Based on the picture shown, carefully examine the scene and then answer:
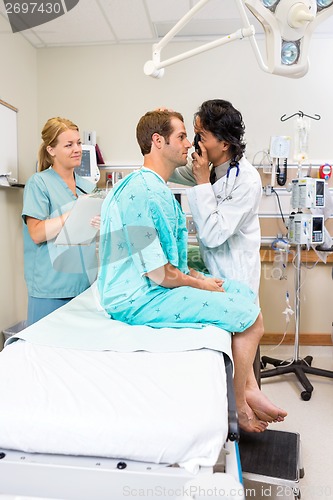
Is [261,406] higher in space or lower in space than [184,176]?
lower

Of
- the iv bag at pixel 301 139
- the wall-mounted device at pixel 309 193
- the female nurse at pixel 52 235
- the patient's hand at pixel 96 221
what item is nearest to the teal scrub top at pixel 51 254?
the female nurse at pixel 52 235

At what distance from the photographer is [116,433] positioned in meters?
0.83

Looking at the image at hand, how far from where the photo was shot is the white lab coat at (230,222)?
1757mm

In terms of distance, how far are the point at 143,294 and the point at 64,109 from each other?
243 cm

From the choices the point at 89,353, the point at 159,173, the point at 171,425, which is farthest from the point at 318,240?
the point at 171,425

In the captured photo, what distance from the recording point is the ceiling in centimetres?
271

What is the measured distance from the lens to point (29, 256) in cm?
203

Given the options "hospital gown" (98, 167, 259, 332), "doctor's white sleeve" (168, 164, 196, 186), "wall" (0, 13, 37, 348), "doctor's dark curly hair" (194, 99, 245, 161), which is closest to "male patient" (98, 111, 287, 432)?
"hospital gown" (98, 167, 259, 332)

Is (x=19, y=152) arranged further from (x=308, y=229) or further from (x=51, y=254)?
(x=308, y=229)

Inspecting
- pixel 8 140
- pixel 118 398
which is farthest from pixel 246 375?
pixel 8 140

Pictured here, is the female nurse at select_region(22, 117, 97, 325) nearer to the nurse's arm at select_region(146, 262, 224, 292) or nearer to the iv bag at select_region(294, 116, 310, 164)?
the nurse's arm at select_region(146, 262, 224, 292)

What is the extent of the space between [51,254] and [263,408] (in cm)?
115

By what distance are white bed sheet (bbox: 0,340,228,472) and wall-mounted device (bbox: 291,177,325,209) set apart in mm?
1844

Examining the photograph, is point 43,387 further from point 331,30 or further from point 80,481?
point 331,30
